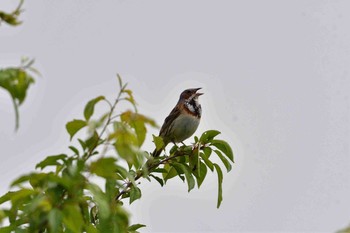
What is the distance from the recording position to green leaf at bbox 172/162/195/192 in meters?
5.02

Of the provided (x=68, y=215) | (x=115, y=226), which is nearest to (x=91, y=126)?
(x=68, y=215)

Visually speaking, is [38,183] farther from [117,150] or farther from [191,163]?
[191,163]

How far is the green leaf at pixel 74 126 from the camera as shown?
10.5 feet

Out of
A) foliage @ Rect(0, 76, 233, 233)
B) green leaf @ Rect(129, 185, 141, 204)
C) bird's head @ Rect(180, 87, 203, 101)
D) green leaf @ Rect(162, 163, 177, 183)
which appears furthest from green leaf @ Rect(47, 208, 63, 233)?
bird's head @ Rect(180, 87, 203, 101)

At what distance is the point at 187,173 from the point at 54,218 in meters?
2.57

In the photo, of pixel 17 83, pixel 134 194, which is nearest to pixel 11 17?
pixel 17 83

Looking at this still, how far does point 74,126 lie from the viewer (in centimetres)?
326

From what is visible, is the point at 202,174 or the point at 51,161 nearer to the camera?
the point at 51,161

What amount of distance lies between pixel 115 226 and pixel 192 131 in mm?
6858

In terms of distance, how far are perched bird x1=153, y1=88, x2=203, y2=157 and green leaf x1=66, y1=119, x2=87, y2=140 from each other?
23.2ft

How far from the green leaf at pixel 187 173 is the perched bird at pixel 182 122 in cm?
513

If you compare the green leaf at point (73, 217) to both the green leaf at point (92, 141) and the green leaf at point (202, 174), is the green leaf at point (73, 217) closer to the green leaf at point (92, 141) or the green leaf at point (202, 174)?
the green leaf at point (92, 141)

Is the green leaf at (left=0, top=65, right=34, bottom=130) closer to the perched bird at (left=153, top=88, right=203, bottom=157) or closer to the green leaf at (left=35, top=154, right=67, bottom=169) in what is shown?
the green leaf at (left=35, top=154, right=67, bottom=169)

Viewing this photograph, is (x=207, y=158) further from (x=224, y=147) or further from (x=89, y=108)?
(x=89, y=108)
